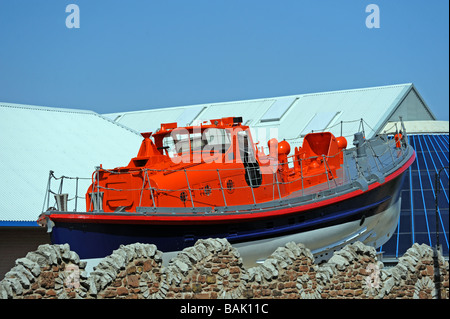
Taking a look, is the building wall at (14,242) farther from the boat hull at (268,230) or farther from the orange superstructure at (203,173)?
the boat hull at (268,230)

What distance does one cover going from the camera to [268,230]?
18.8 meters

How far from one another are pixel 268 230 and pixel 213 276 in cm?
517

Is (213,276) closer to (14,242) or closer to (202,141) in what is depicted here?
(202,141)

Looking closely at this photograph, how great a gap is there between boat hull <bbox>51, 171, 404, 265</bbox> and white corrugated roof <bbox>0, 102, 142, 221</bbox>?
25.0 ft

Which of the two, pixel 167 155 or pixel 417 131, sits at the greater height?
pixel 417 131

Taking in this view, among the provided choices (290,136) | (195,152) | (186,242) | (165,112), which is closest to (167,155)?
(195,152)

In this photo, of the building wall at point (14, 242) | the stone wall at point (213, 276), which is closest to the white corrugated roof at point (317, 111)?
the building wall at point (14, 242)

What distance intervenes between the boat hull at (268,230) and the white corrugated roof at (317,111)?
15.5 meters

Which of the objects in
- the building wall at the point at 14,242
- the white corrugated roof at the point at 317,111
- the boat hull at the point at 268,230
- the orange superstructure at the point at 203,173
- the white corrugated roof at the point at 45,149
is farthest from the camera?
the white corrugated roof at the point at 317,111

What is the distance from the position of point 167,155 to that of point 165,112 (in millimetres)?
Result: 27878

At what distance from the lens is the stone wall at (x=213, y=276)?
1220 centimetres

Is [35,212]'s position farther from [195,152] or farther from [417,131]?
[417,131]
